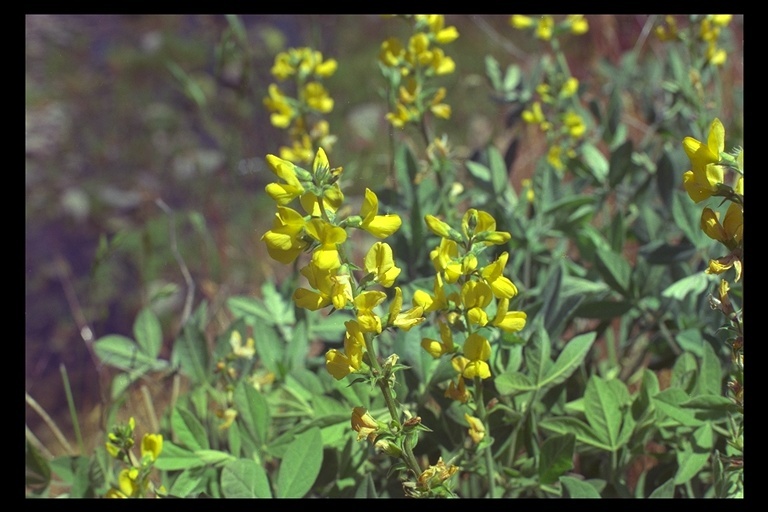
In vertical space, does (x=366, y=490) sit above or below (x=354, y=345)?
below

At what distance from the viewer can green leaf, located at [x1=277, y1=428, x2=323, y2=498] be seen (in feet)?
3.49

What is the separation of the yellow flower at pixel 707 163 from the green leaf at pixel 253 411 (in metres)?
0.68

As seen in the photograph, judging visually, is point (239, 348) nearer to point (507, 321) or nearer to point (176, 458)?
point (176, 458)

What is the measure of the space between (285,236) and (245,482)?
42cm

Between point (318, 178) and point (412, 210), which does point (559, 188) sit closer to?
point (412, 210)

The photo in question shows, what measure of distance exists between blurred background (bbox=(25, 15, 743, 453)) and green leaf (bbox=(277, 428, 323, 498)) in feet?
5.26

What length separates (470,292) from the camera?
887 mm

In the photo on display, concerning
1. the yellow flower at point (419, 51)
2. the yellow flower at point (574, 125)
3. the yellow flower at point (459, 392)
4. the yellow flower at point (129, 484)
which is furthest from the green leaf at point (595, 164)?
the yellow flower at point (129, 484)

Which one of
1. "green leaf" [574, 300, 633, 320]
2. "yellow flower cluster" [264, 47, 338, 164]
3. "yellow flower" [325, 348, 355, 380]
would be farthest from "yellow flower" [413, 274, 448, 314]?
"yellow flower cluster" [264, 47, 338, 164]

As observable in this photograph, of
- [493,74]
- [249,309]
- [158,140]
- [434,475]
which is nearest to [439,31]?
[493,74]

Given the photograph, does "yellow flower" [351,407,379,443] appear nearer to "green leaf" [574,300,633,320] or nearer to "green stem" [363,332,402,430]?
"green stem" [363,332,402,430]

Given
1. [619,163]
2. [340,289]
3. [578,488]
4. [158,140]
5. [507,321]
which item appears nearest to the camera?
[340,289]

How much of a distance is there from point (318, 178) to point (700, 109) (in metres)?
0.99

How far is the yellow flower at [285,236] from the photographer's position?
0.81 metres
